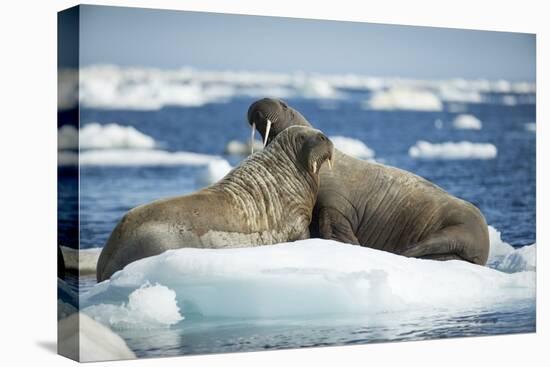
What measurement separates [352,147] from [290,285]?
1.69 m

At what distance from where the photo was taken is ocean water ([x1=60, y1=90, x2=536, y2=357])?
1080 centimetres

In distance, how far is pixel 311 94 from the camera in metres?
12.0

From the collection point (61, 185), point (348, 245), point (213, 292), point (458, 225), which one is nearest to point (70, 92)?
point (61, 185)

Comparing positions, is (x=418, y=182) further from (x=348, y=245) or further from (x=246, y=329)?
(x=246, y=329)

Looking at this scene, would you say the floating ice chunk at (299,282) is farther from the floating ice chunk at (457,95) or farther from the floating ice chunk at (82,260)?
the floating ice chunk at (457,95)

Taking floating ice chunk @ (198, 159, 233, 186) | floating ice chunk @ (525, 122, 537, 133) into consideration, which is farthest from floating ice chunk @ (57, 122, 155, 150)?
floating ice chunk @ (525, 122, 537, 133)

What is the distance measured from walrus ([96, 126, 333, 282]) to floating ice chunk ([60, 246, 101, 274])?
0.24ft

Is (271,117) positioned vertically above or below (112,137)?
above

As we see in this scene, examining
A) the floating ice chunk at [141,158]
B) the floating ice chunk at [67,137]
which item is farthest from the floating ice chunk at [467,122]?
the floating ice chunk at [67,137]

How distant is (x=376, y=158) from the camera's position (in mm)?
12320

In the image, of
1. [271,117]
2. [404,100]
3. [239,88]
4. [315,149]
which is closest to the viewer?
[239,88]

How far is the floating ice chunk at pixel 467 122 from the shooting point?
41.5 feet

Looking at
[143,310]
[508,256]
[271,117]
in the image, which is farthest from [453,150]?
[143,310]

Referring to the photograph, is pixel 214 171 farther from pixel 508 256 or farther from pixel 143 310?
pixel 508 256
